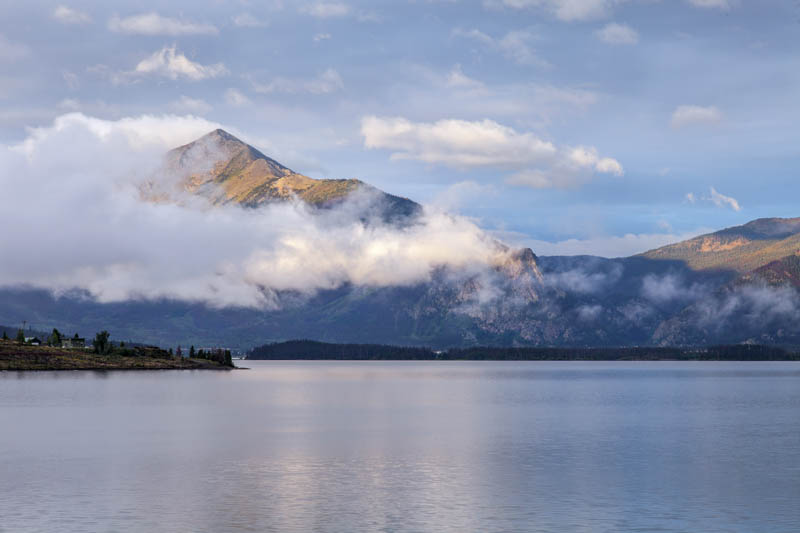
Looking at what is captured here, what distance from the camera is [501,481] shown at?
79188 mm

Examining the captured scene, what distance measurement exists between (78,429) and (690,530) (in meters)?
94.3

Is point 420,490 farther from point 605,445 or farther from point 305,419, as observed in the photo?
point 305,419

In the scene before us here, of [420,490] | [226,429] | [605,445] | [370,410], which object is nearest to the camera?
[420,490]

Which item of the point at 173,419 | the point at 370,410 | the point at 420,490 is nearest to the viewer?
the point at 420,490

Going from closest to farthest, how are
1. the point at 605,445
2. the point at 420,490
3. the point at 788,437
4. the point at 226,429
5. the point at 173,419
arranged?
the point at 420,490 → the point at 605,445 → the point at 788,437 → the point at 226,429 → the point at 173,419

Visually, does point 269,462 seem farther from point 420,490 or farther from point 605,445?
point 605,445

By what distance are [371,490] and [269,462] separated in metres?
21.3

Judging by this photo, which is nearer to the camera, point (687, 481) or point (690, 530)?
point (690, 530)

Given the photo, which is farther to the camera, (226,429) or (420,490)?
(226,429)

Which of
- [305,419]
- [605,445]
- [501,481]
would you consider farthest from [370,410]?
[501,481]

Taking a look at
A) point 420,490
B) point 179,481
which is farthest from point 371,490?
point 179,481

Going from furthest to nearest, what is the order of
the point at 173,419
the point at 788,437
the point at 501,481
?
the point at 173,419, the point at 788,437, the point at 501,481

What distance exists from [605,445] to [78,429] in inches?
2863

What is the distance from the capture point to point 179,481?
78.3m
